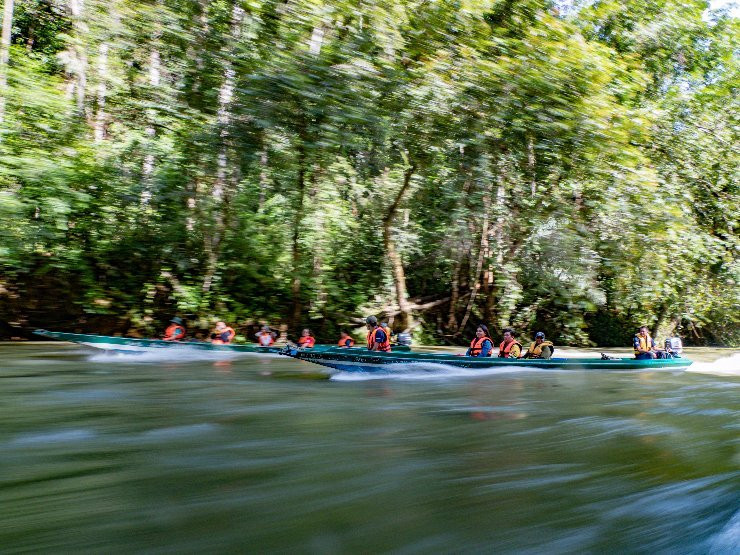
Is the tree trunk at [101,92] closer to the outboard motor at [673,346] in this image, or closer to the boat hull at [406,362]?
the boat hull at [406,362]

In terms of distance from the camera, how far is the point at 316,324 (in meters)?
18.1

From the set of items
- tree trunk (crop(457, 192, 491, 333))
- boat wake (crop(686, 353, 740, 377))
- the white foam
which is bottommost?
the white foam

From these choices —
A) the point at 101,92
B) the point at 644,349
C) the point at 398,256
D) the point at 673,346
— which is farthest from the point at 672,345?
the point at 101,92

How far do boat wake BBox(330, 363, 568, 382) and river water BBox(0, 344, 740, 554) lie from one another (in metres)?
1.45

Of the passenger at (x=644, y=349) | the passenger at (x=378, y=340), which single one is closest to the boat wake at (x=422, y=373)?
the passenger at (x=378, y=340)

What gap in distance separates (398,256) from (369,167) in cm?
344

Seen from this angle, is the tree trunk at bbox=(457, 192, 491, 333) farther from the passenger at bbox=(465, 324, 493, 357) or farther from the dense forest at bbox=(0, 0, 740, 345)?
the passenger at bbox=(465, 324, 493, 357)

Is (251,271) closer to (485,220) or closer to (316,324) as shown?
(316,324)

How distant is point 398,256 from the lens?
17.6 m

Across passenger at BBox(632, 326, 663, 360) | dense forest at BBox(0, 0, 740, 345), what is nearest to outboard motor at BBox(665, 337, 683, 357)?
passenger at BBox(632, 326, 663, 360)

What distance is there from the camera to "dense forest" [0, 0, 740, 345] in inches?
461

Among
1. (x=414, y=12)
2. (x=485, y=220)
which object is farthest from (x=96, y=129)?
(x=485, y=220)

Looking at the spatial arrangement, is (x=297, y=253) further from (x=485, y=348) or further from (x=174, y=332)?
(x=485, y=348)

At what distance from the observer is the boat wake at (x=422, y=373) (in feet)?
35.0
